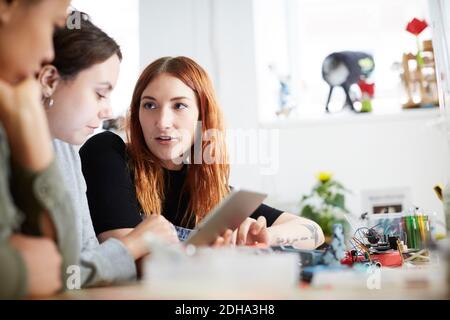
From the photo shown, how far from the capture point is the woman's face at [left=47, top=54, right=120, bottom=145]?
63 cm

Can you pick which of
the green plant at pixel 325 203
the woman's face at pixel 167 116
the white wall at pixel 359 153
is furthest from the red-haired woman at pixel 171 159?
the white wall at pixel 359 153

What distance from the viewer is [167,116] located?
958 mm

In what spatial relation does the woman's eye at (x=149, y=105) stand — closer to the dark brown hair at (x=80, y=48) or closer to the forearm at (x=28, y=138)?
the dark brown hair at (x=80, y=48)

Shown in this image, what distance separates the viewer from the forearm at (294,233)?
89cm

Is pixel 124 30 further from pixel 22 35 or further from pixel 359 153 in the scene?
pixel 359 153

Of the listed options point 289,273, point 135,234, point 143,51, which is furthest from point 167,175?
point 289,273

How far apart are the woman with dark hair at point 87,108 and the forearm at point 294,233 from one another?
283mm

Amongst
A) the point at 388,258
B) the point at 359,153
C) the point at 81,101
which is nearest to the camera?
the point at 81,101

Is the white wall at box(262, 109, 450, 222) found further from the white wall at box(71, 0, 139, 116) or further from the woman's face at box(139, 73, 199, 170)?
the woman's face at box(139, 73, 199, 170)

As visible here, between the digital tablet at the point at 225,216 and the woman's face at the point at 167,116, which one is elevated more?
the woman's face at the point at 167,116

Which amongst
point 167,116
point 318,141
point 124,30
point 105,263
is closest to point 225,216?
point 105,263

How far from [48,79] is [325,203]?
1.68 m

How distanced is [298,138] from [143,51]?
1.12 m
